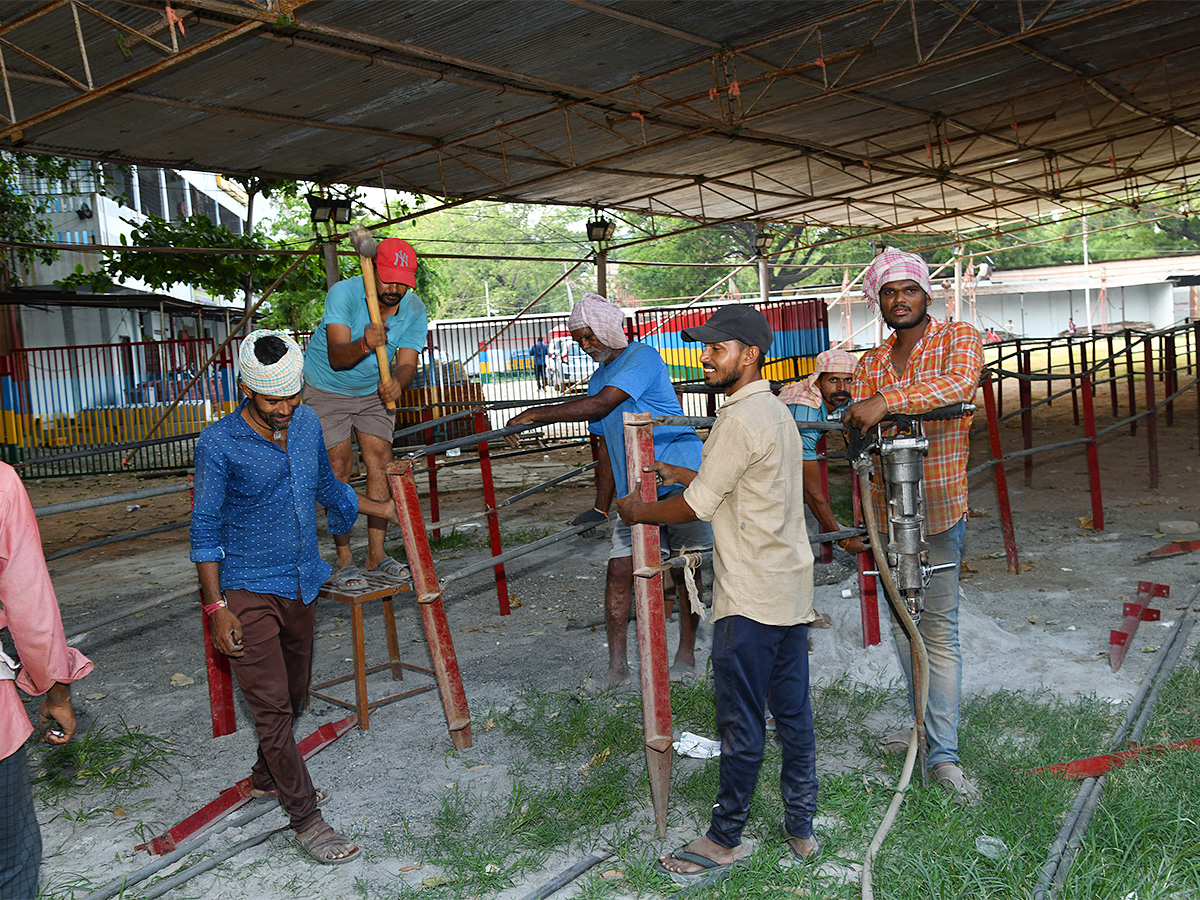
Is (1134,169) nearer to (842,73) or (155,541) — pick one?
(842,73)

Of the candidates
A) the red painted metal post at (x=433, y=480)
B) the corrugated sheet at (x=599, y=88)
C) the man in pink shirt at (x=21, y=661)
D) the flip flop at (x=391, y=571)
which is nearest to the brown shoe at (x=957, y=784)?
the flip flop at (x=391, y=571)

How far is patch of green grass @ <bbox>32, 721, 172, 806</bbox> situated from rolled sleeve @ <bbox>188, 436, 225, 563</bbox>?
1.43m

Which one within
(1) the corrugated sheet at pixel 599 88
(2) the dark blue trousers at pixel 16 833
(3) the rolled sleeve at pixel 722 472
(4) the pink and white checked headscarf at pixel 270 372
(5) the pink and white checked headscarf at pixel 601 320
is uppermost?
(1) the corrugated sheet at pixel 599 88

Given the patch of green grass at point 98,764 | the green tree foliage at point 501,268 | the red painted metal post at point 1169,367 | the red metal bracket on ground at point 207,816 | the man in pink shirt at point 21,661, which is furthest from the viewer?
the green tree foliage at point 501,268

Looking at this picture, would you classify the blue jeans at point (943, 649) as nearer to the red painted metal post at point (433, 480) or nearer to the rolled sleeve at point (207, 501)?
the rolled sleeve at point (207, 501)

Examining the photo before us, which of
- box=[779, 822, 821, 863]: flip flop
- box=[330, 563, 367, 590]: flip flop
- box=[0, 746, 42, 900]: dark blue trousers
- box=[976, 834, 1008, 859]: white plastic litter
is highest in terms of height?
box=[330, 563, 367, 590]: flip flop

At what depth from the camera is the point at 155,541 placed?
1044 centimetres

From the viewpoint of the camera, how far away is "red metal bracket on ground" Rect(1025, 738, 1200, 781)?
3465mm

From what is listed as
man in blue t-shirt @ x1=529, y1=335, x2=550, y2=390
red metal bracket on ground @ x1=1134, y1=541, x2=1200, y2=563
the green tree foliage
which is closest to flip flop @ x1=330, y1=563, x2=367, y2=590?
red metal bracket on ground @ x1=1134, y1=541, x2=1200, y2=563

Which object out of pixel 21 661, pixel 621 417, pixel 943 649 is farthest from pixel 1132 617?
pixel 21 661

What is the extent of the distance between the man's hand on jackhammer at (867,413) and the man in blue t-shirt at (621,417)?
4.53 feet

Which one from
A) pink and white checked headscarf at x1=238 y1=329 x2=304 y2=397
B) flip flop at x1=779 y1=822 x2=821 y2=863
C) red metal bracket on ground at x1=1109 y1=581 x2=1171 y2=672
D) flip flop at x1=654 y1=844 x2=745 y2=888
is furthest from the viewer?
red metal bracket on ground at x1=1109 y1=581 x2=1171 y2=672

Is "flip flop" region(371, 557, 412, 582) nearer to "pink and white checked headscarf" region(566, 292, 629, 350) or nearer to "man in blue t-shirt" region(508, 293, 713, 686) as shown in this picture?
"man in blue t-shirt" region(508, 293, 713, 686)

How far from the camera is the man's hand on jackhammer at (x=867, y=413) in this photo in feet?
10.9
